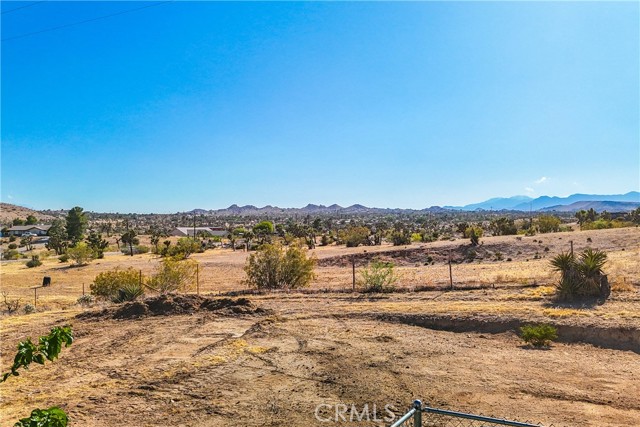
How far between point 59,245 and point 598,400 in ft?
236

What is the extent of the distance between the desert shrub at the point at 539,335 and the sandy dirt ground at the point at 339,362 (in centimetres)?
42

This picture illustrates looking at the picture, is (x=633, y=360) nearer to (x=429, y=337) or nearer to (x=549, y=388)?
(x=549, y=388)

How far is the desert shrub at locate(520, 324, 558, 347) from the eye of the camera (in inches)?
522

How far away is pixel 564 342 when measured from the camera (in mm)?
13648

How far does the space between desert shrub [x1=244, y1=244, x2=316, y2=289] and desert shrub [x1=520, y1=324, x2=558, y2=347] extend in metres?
15.6

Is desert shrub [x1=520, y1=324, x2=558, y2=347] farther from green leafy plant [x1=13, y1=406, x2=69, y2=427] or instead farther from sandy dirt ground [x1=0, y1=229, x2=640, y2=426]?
green leafy plant [x1=13, y1=406, x2=69, y2=427]

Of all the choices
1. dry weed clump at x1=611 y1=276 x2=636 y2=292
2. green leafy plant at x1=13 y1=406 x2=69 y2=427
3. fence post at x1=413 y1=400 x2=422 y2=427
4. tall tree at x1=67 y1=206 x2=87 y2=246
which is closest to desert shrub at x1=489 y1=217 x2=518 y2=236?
dry weed clump at x1=611 y1=276 x2=636 y2=292

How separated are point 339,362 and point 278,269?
15229 millimetres

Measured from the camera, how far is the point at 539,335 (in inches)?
520

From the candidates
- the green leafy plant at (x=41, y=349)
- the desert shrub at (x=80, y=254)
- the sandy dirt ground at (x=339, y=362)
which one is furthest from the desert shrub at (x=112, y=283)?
the desert shrub at (x=80, y=254)

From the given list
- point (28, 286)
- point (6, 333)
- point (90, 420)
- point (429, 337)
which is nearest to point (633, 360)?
point (429, 337)

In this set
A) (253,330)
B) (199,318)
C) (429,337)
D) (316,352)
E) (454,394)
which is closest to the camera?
(454,394)

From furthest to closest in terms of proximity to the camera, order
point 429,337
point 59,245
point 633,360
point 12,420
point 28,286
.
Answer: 1. point 59,245
2. point 28,286
3. point 429,337
4. point 633,360
5. point 12,420

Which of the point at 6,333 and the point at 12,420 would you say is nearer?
the point at 12,420
